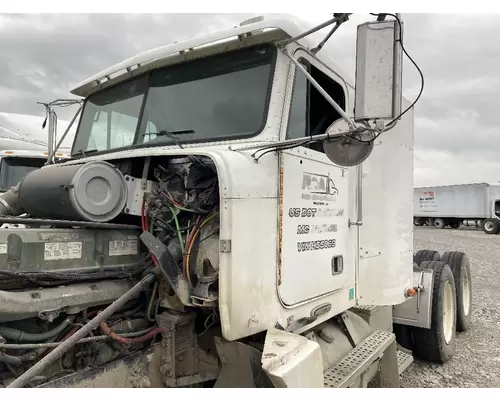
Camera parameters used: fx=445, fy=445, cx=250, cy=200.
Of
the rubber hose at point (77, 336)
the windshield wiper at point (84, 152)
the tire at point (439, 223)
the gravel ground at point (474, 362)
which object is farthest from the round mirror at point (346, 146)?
the tire at point (439, 223)

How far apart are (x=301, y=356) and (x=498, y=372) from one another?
3.49 metres

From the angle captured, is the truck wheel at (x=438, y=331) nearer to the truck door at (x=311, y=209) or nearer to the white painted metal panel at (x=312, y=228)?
the truck door at (x=311, y=209)

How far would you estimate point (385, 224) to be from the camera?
3828 mm

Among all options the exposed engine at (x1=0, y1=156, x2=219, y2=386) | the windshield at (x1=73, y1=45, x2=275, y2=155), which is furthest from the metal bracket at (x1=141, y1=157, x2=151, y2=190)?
the windshield at (x1=73, y1=45, x2=275, y2=155)

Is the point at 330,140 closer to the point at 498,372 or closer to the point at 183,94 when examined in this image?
the point at 183,94

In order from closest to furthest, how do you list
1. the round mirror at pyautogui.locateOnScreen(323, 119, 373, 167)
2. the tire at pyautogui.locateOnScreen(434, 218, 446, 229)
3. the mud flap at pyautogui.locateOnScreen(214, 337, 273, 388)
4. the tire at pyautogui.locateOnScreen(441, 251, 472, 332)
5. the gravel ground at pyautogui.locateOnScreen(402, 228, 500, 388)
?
the round mirror at pyautogui.locateOnScreen(323, 119, 373, 167) < the mud flap at pyautogui.locateOnScreen(214, 337, 273, 388) < the gravel ground at pyautogui.locateOnScreen(402, 228, 500, 388) < the tire at pyautogui.locateOnScreen(441, 251, 472, 332) < the tire at pyautogui.locateOnScreen(434, 218, 446, 229)

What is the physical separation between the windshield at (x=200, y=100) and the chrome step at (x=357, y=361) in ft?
5.43

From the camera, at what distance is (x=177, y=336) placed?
2709 millimetres

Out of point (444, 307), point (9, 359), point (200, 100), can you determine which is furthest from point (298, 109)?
point (444, 307)

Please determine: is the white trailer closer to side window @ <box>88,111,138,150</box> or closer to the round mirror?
side window @ <box>88,111,138,150</box>

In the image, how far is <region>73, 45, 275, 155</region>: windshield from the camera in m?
2.86

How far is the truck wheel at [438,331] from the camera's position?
15.9ft

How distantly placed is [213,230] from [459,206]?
98.3 ft

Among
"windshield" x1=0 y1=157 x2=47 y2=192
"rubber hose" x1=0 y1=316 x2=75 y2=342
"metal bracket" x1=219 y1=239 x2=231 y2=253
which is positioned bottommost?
"rubber hose" x1=0 y1=316 x2=75 y2=342
